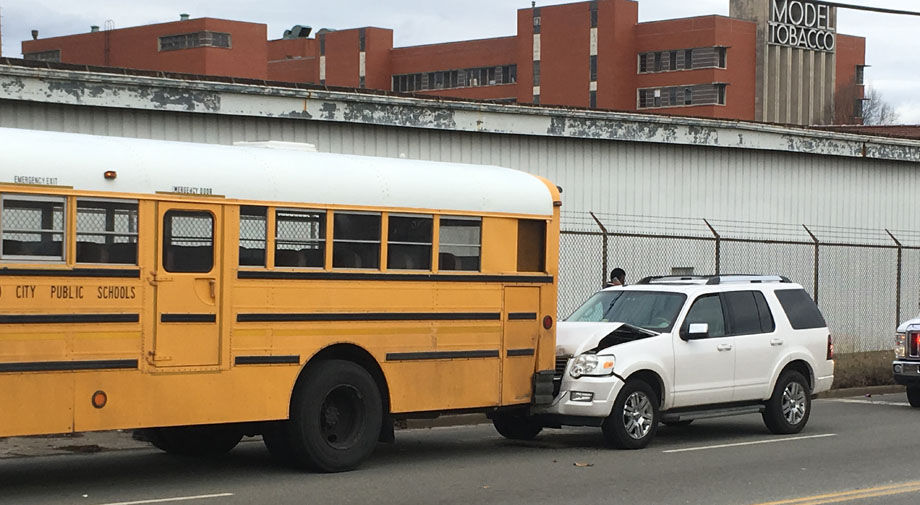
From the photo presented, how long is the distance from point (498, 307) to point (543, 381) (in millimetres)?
942

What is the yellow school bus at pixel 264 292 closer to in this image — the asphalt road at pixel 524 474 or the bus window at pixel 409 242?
the bus window at pixel 409 242

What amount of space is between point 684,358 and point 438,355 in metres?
3.24

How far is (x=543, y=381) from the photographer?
1371 cm

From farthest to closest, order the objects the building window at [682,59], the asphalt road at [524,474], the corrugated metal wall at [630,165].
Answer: the building window at [682,59], the corrugated metal wall at [630,165], the asphalt road at [524,474]

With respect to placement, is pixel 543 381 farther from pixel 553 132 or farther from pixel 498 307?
pixel 553 132

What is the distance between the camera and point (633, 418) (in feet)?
46.8

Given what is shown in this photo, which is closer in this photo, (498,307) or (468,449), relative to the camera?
(498,307)

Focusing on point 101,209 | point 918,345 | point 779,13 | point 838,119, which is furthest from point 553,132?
point 838,119

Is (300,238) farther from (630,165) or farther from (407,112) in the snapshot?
(630,165)

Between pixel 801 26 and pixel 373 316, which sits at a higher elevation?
pixel 801 26

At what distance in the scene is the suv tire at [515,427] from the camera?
15.0 meters

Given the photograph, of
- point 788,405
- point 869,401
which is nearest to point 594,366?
point 788,405

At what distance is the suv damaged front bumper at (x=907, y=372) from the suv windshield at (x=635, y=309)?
5.20 m

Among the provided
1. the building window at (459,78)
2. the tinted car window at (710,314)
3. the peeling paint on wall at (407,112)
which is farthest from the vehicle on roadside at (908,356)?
the building window at (459,78)
